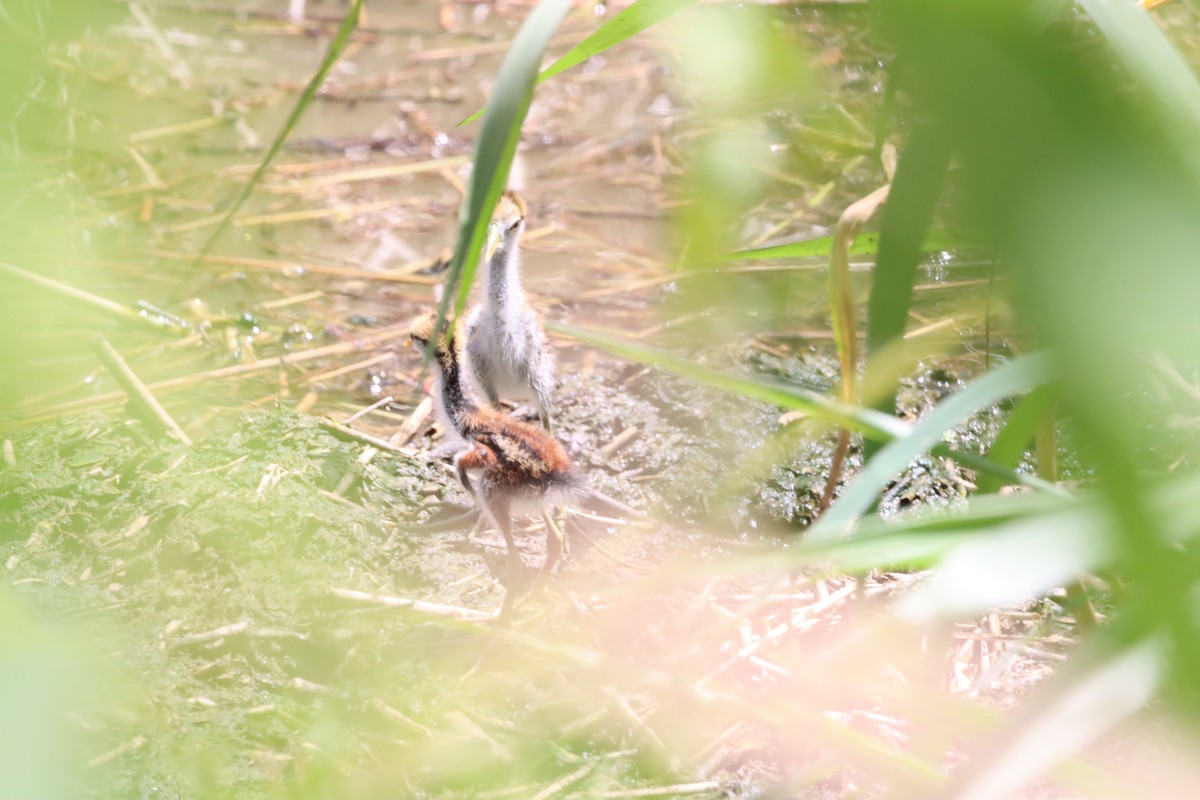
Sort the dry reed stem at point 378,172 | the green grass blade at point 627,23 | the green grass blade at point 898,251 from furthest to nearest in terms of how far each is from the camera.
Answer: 1. the dry reed stem at point 378,172
2. the green grass blade at point 627,23
3. the green grass blade at point 898,251

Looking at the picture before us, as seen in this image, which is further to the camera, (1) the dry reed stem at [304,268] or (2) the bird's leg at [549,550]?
(1) the dry reed stem at [304,268]

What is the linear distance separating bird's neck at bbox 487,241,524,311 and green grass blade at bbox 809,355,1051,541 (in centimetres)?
220

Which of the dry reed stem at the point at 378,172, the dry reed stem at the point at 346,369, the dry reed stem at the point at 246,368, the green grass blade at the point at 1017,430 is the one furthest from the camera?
the dry reed stem at the point at 378,172

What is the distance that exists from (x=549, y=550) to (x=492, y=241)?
1.11 meters

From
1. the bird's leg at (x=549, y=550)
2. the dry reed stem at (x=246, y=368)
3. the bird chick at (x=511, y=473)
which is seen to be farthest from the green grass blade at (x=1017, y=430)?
the dry reed stem at (x=246, y=368)

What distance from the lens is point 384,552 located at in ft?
9.22

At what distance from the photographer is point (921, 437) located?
1.32 m

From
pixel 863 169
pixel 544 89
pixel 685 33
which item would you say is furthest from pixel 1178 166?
pixel 544 89

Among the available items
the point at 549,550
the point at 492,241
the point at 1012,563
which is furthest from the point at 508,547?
the point at 1012,563

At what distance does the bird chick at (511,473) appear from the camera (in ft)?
8.53

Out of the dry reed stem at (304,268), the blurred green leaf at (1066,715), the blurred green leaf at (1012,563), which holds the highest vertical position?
the blurred green leaf at (1012,563)

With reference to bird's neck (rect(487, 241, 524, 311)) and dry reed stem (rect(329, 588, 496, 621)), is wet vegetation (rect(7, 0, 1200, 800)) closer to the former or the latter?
dry reed stem (rect(329, 588, 496, 621))

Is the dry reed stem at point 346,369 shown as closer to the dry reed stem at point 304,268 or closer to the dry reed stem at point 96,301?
the dry reed stem at point 304,268

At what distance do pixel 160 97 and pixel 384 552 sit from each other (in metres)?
3.51
